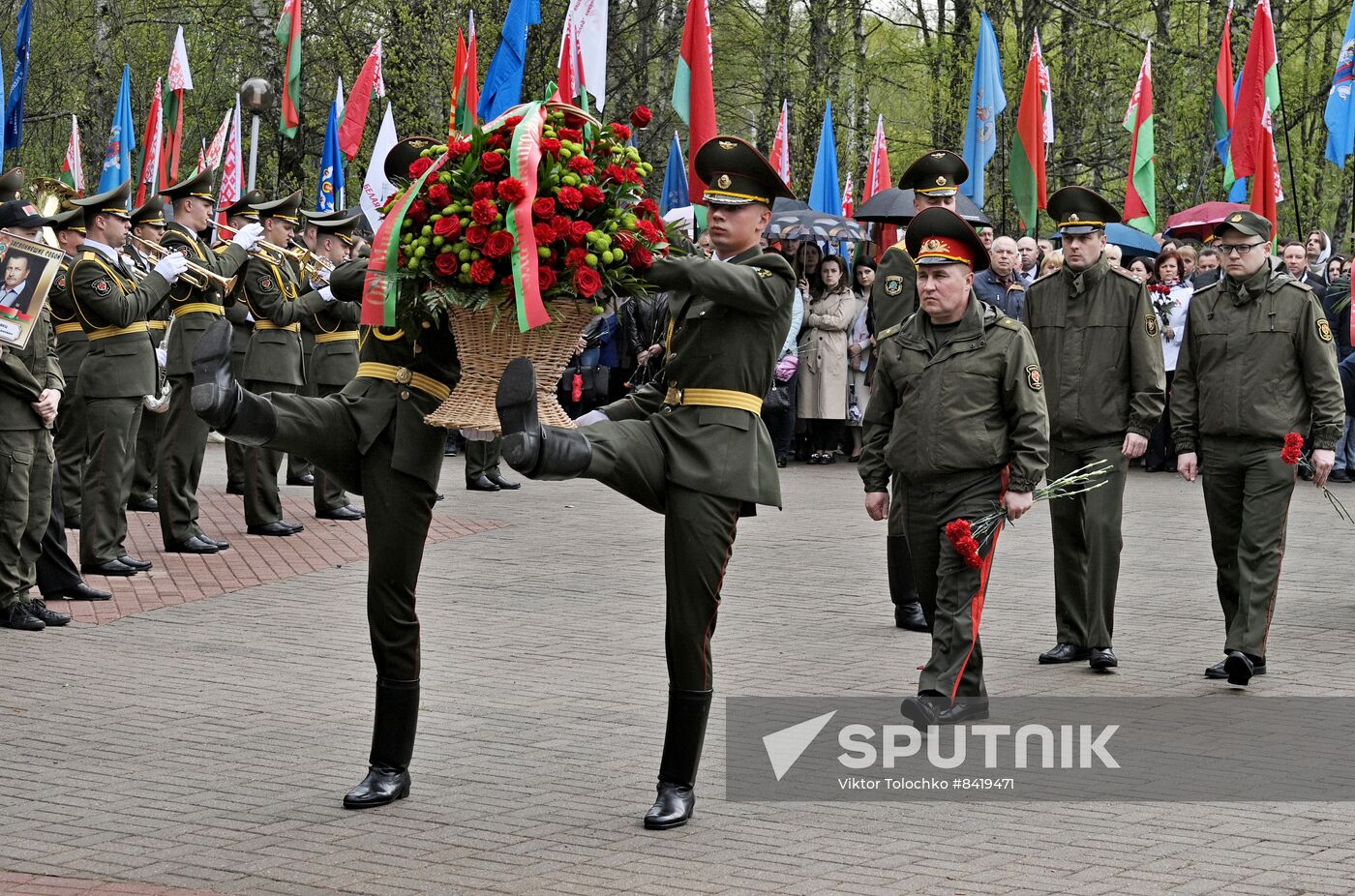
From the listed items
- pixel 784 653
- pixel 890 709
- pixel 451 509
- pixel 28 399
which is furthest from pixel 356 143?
pixel 890 709

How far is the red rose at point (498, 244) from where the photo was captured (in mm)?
5160

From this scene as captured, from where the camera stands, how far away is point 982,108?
19.7 m

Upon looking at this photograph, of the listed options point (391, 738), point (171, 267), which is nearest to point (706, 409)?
point (391, 738)

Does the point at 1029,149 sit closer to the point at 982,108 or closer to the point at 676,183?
the point at 982,108

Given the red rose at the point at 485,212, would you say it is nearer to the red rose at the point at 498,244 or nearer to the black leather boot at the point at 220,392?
the red rose at the point at 498,244

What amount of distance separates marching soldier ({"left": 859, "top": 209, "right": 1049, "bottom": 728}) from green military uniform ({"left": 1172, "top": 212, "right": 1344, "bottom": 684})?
1524 millimetres

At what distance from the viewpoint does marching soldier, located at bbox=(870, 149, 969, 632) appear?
30.1 ft

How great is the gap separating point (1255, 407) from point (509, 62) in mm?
9257

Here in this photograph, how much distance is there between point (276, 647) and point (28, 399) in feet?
5.86

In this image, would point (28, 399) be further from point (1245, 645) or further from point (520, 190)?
point (1245, 645)

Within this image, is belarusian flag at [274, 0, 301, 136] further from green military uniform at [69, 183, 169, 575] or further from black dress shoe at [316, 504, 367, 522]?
green military uniform at [69, 183, 169, 575]

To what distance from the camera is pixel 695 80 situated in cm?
1395

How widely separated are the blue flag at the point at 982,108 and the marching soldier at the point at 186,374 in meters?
9.30

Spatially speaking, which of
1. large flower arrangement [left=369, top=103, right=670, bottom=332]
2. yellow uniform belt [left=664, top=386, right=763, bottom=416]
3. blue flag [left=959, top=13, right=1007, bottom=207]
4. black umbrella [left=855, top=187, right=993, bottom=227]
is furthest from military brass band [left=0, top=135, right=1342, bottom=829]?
blue flag [left=959, top=13, right=1007, bottom=207]
